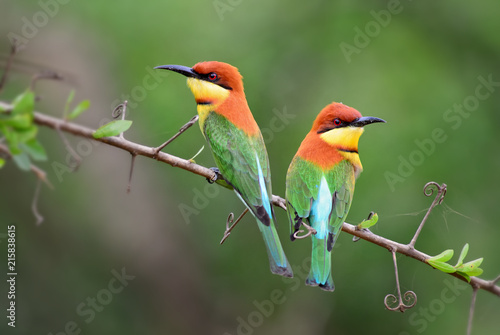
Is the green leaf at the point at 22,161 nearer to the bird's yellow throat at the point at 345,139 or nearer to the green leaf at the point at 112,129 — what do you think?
the green leaf at the point at 112,129

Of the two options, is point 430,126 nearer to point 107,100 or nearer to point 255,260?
point 255,260

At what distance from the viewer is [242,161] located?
7.41ft

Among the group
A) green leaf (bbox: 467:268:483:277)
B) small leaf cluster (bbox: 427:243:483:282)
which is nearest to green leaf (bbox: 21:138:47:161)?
small leaf cluster (bbox: 427:243:483:282)

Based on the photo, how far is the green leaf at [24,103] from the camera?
1.04 meters

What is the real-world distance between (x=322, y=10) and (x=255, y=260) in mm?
2606

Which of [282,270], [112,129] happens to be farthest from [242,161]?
[112,129]

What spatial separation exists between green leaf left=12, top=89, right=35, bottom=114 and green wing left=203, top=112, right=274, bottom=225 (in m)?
0.98

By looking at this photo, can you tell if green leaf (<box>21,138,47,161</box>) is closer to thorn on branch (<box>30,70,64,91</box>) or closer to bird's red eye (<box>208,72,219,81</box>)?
thorn on branch (<box>30,70,64,91</box>)

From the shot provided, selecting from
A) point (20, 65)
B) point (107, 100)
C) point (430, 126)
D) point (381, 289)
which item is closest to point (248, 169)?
point (20, 65)

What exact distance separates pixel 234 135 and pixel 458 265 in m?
0.93

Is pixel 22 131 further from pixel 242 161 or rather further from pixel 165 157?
pixel 242 161

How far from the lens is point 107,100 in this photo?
571cm

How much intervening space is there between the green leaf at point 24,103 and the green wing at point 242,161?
0.98 metres

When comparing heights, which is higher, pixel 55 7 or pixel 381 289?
pixel 55 7
